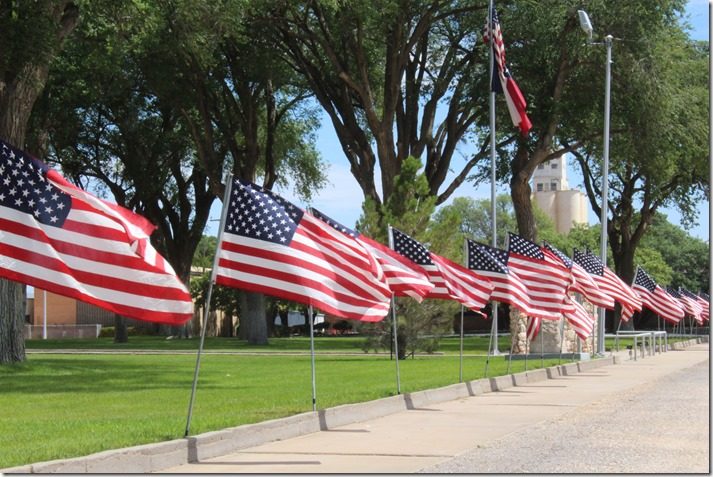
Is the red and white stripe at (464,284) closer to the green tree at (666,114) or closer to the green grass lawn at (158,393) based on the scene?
the green grass lawn at (158,393)

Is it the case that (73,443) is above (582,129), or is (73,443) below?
below

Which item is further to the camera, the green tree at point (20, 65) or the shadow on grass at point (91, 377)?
the green tree at point (20, 65)

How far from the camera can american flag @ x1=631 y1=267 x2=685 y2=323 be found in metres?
41.1

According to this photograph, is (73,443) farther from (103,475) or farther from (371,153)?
(371,153)

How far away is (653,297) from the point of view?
41938 mm

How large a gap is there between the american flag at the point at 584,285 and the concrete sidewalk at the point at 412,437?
267 inches

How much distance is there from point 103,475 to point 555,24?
3206cm

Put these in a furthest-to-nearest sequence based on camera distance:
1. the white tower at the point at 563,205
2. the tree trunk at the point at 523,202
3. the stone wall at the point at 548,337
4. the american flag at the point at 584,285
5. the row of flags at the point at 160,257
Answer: the white tower at the point at 563,205 < the tree trunk at the point at 523,202 < the stone wall at the point at 548,337 < the american flag at the point at 584,285 < the row of flags at the point at 160,257

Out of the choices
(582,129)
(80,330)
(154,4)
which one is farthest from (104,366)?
(80,330)

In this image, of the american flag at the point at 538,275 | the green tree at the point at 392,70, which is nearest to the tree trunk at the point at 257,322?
the green tree at the point at 392,70

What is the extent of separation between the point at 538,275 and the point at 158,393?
9.88m

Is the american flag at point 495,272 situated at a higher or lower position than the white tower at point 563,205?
lower

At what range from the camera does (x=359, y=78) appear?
41.4 meters

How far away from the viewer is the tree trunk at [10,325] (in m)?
24.5
